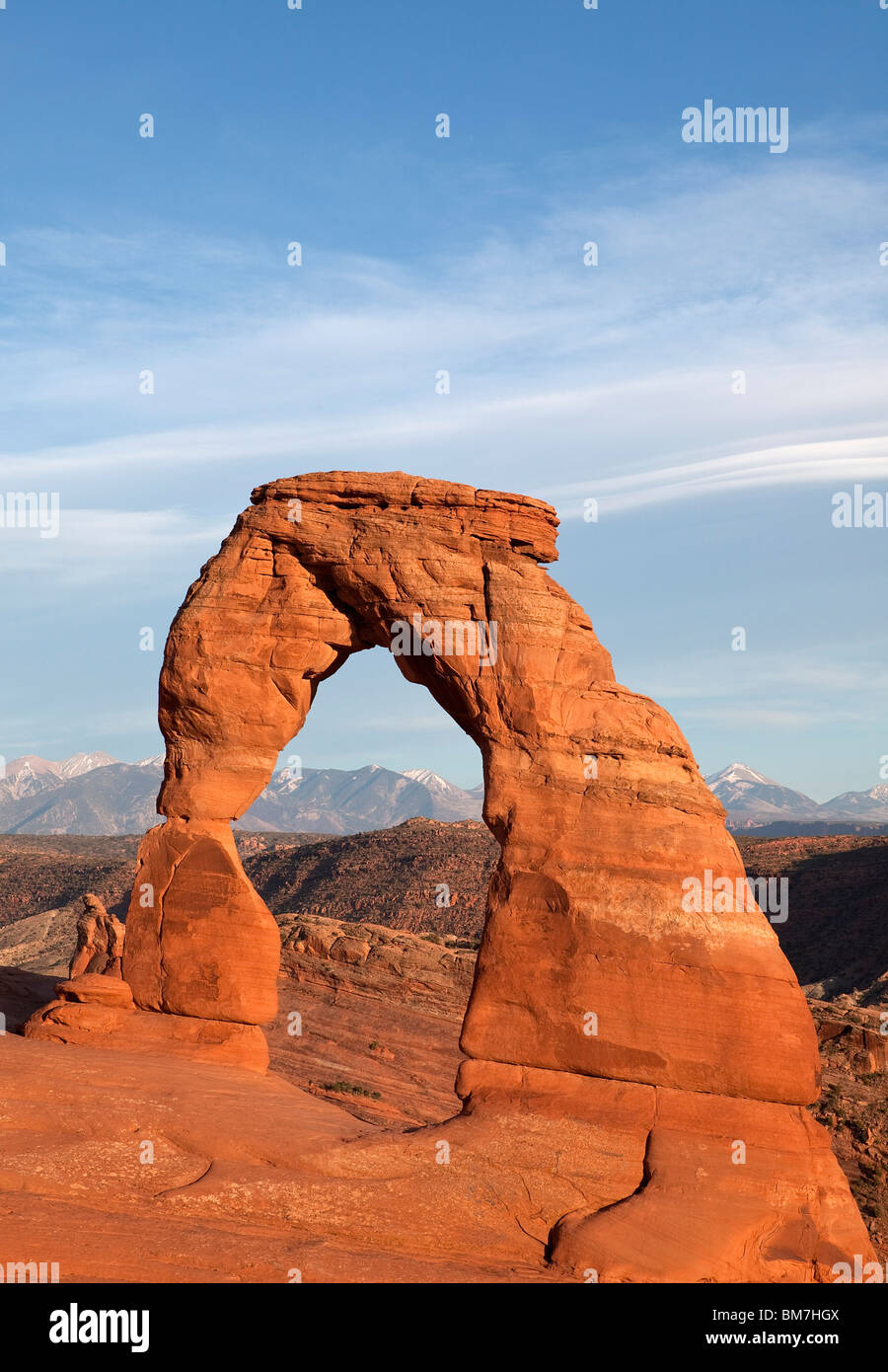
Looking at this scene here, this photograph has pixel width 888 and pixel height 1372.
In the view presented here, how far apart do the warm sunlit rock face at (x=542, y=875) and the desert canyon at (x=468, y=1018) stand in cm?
4

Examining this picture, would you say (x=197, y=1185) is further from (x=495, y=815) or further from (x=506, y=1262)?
(x=495, y=815)

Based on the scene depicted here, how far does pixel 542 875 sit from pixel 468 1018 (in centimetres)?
203

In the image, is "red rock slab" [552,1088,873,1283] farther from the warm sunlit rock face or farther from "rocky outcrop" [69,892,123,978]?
"rocky outcrop" [69,892,123,978]

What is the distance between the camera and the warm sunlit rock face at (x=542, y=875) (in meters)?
13.5

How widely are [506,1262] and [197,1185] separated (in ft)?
10.9

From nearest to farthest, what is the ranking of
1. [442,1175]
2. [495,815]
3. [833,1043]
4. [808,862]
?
1. [442,1175]
2. [495,815]
3. [833,1043]
4. [808,862]

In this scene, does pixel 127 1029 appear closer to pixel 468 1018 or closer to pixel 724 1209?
pixel 468 1018

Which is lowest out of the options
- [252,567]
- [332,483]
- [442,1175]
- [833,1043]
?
[833,1043]

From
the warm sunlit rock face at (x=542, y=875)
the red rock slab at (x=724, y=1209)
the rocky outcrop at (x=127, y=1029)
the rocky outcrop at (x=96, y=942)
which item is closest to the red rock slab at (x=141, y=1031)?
the rocky outcrop at (x=127, y=1029)

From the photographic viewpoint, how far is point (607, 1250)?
12.3 metres

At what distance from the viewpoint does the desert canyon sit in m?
12.4

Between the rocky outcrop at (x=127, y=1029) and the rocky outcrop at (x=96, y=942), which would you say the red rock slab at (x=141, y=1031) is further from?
the rocky outcrop at (x=96, y=942)

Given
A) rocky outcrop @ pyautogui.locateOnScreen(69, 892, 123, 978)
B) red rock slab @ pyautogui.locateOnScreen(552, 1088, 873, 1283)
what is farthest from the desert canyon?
rocky outcrop @ pyautogui.locateOnScreen(69, 892, 123, 978)
